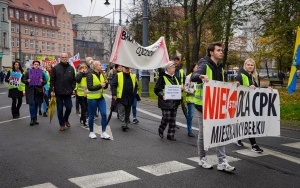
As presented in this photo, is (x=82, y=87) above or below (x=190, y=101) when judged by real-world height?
above

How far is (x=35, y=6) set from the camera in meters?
92.6

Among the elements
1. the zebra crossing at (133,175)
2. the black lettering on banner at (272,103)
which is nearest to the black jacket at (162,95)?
the zebra crossing at (133,175)

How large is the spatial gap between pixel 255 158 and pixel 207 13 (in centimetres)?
2354

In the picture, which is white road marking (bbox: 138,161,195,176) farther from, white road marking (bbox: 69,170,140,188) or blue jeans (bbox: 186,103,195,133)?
blue jeans (bbox: 186,103,195,133)

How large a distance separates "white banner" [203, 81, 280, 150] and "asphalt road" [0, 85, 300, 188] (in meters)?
0.53

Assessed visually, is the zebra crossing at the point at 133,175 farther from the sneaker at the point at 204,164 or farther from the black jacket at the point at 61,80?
the black jacket at the point at 61,80

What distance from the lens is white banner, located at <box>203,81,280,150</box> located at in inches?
233

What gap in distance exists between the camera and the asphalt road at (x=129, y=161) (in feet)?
18.5

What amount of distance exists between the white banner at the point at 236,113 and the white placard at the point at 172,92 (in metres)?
2.17

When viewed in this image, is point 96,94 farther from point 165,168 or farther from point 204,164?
point 204,164

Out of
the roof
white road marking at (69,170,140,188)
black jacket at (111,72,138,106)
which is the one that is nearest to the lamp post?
black jacket at (111,72,138,106)

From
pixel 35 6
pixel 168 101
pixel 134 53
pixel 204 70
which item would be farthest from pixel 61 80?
pixel 35 6

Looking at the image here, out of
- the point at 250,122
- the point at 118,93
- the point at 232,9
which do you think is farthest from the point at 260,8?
the point at 250,122

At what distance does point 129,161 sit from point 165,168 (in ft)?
2.54
